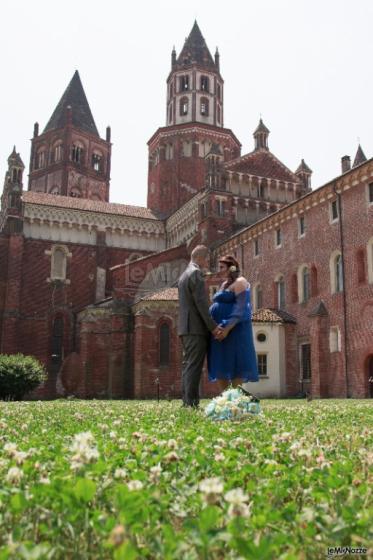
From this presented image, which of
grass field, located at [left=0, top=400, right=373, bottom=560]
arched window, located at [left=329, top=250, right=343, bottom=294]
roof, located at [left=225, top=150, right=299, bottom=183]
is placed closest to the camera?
grass field, located at [left=0, top=400, right=373, bottom=560]

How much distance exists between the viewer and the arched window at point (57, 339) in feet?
132

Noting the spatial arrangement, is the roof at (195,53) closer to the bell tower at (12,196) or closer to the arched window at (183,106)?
the arched window at (183,106)

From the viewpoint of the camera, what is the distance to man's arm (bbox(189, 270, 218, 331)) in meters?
8.94

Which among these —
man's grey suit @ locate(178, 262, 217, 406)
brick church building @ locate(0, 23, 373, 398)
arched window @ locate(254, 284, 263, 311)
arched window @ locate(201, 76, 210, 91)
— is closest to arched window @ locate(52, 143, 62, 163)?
brick church building @ locate(0, 23, 373, 398)

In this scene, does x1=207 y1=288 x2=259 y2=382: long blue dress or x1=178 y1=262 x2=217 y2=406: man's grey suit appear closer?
Result: x1=207 y1=288 x2=259 y2=382: long blue dress

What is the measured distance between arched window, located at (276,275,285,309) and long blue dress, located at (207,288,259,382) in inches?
946

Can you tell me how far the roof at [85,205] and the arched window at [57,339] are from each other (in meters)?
9.41

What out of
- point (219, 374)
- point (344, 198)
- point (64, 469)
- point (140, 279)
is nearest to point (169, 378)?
point (140, 279)

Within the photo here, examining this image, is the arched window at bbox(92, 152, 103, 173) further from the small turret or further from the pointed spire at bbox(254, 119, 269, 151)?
the small turret

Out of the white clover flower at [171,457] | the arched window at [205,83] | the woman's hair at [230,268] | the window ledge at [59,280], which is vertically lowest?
the white clover flower at [171,457]

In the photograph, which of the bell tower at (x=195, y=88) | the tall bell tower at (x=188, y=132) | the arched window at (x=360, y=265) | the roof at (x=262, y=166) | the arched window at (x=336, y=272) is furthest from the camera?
the bell tower at (x=195, y=88)

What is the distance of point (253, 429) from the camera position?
599 centimetres

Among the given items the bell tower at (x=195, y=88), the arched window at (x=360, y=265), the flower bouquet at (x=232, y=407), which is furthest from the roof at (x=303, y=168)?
the flower bouquet at (x=232, y=407)

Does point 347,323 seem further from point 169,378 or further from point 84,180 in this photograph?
point 84,180
